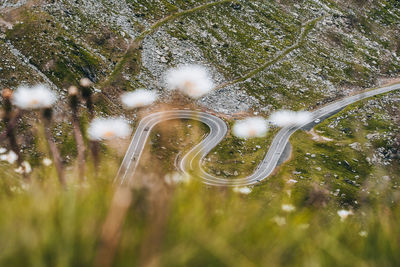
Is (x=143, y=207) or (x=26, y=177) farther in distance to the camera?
(x=26, y=177)

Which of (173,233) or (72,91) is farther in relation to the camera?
(72,91)

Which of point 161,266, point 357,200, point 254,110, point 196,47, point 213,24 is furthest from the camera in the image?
point 213,24

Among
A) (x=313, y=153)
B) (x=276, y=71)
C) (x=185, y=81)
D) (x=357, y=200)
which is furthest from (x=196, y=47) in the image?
(x=185, y=81)

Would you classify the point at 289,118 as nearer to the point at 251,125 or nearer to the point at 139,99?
the point at 251,125

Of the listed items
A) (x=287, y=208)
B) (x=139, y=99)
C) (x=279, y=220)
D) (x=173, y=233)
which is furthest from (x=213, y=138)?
(x=173, y=233)

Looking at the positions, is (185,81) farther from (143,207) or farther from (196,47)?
(196,47)

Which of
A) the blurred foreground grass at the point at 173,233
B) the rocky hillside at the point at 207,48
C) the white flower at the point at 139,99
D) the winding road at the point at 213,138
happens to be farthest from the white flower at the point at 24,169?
Result: the white flower at the point at 139,99

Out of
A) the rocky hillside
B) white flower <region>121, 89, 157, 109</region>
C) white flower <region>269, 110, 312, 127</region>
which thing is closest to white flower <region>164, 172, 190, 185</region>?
the rocky hillside
